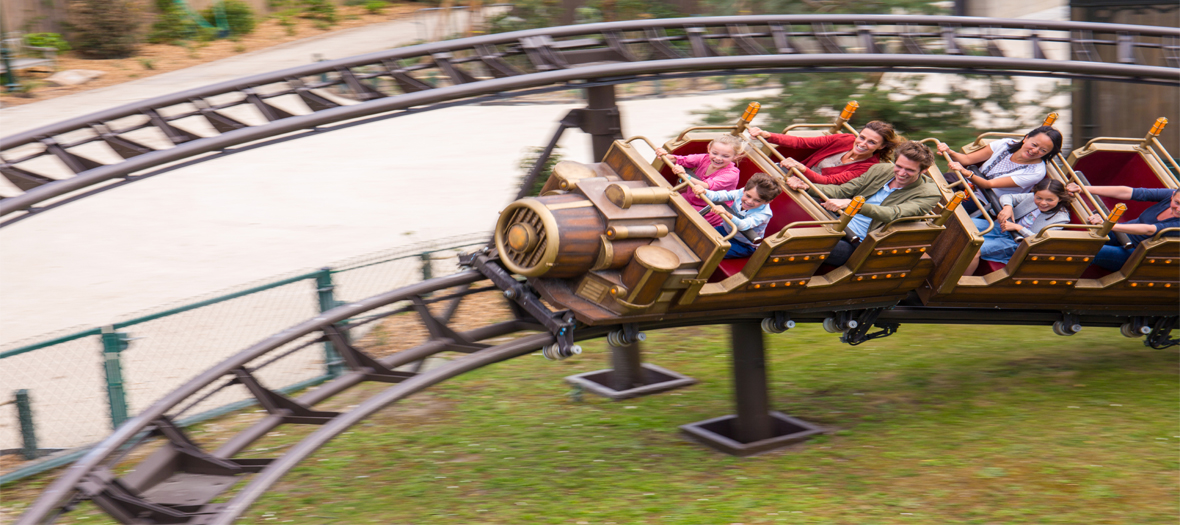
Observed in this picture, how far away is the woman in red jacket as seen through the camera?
256 inches

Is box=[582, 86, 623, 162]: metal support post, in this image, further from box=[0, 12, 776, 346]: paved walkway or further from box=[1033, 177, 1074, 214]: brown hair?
box=[0, 12, 776, 346]: paved walkway

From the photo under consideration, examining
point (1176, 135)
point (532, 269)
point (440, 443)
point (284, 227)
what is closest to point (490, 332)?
point (532, 269)

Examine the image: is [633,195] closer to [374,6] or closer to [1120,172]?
[1120,172]

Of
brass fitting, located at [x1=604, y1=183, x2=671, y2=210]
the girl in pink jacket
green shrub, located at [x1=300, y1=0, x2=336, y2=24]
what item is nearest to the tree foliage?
the girl in pink jacket

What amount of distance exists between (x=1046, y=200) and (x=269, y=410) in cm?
491

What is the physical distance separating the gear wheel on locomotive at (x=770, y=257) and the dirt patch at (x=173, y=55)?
603 inches

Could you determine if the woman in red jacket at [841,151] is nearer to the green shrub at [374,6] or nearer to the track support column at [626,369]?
the track support column at [626,369]

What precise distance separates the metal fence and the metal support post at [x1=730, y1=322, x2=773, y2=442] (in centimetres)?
283

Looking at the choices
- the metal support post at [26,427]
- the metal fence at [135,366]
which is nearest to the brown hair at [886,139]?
the metal fence at [135,366]

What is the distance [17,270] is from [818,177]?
990 centimetres

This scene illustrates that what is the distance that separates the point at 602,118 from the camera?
673 centimetres

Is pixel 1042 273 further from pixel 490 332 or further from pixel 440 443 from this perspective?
pixel 440 443

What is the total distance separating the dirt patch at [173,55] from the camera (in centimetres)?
1855

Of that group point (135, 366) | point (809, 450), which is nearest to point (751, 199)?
point (809, 450)
